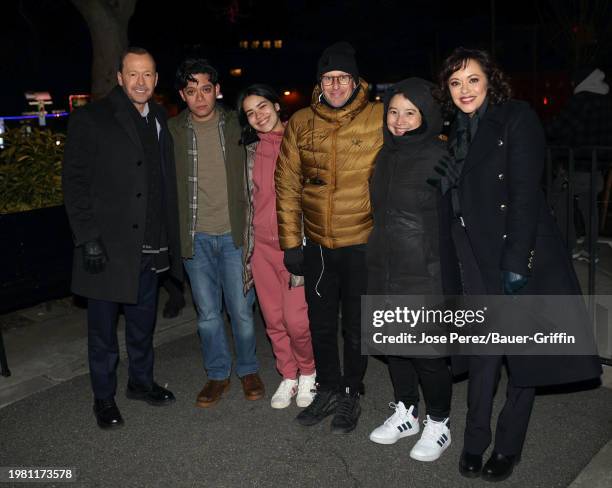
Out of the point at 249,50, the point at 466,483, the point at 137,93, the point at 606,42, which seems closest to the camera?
the point at 466,483

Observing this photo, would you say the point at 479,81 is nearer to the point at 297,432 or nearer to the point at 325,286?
the point at 325,286

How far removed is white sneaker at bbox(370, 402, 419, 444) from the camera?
12.7 feet

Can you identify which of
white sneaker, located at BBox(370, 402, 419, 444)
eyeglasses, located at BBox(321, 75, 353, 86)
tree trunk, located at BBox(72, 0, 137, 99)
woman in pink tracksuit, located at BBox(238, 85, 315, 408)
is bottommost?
white sneaker, located at BBox(370, 402, 419, 444)

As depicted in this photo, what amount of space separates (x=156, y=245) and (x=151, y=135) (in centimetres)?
71

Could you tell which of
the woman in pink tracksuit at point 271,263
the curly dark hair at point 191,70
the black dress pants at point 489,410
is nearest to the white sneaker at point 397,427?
the black dress pants at point 489,410

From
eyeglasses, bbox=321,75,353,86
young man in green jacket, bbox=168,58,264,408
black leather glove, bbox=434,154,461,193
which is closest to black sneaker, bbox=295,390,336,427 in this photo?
young man in green jacket, bbox=168,58,264,408

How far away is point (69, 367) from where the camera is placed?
17.0 feet

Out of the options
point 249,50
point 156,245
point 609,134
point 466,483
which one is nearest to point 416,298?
point 466,483

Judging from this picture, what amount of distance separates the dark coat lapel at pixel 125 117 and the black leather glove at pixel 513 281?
229cm

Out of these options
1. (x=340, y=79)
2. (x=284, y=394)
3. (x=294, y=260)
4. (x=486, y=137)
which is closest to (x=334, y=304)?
(x=294, y=260)

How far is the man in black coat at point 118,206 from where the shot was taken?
12.7ft

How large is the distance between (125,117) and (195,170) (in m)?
0.55

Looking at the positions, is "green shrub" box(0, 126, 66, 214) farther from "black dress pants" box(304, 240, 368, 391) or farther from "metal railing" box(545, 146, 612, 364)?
"metal railing" box(545, 146, 612, 364)

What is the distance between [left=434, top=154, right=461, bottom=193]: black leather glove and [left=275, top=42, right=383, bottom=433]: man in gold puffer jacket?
0.50m
